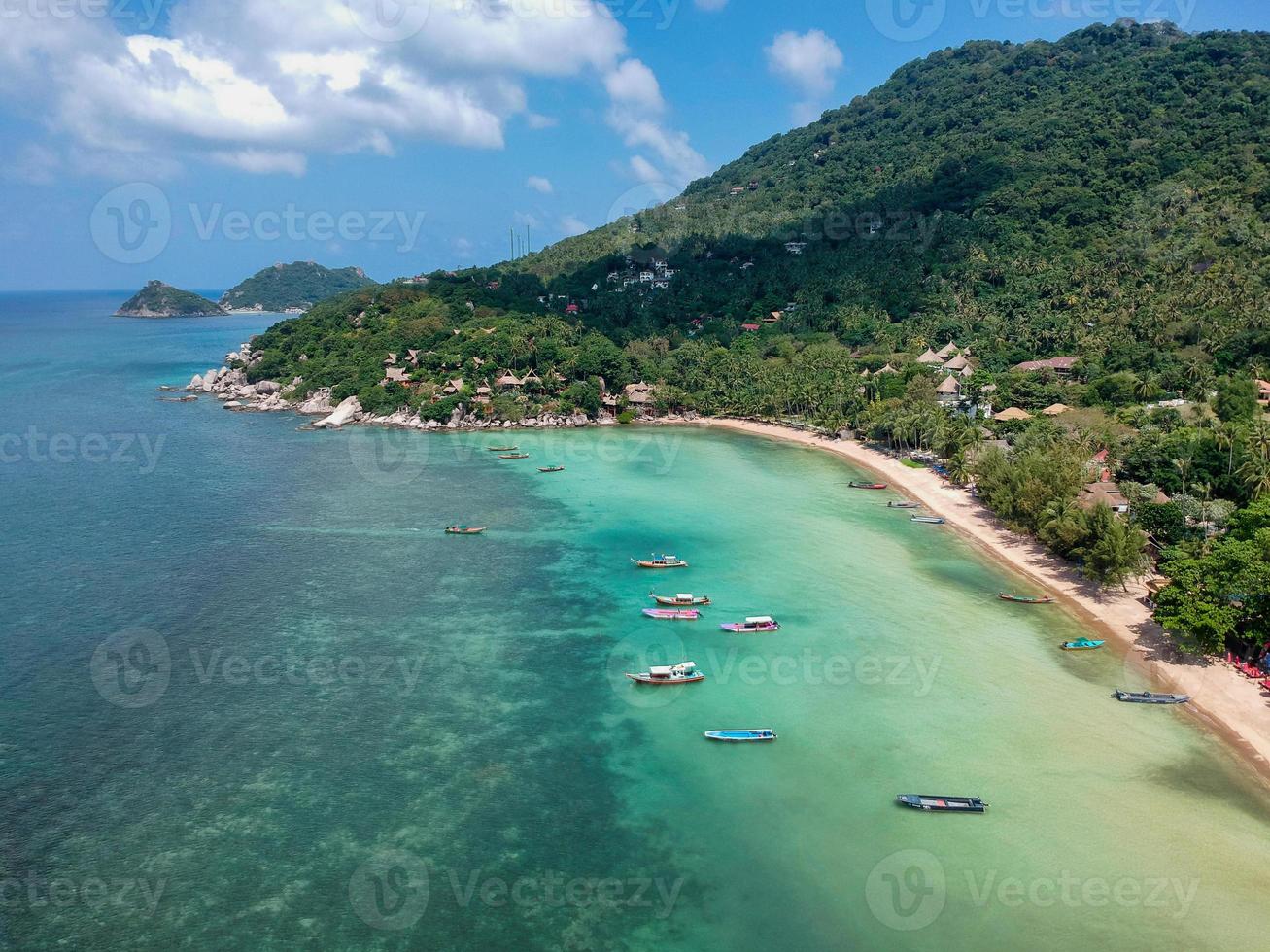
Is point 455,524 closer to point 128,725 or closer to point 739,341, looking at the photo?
point 128,725

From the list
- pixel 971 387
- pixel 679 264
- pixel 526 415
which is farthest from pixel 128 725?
pixel 679 264

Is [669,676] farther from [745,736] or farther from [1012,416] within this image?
[1012,416]

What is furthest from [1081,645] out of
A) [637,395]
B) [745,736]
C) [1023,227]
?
[1023,227]

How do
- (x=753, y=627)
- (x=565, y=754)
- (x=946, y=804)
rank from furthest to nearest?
(x=753, y=627)
(x=565, y=754)
(x=946, y=804)

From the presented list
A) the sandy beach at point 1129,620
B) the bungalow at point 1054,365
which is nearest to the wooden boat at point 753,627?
the sandy beach at point 1129,620

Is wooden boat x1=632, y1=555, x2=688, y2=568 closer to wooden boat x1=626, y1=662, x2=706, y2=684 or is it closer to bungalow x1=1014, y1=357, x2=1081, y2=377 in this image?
wooden boat x1=626, y1=662, x2=706, y2=684
